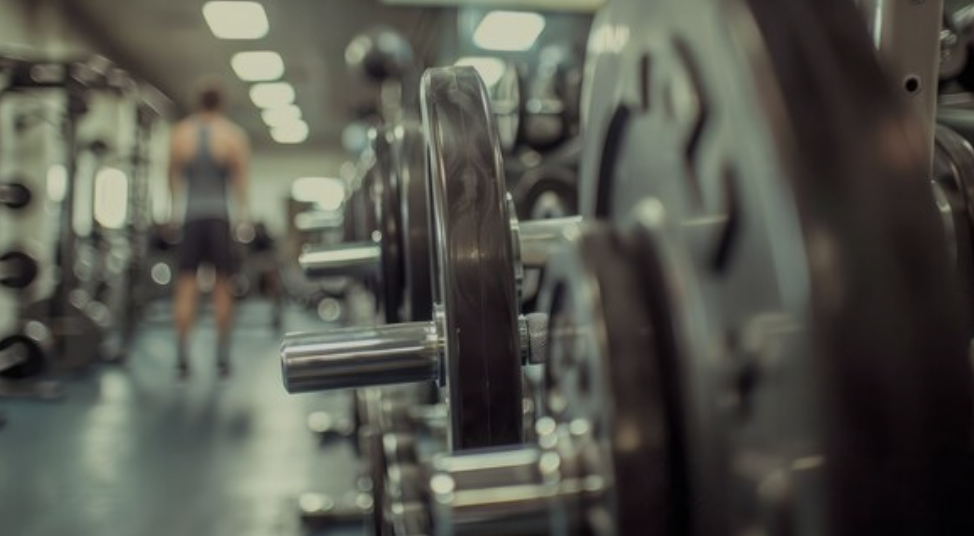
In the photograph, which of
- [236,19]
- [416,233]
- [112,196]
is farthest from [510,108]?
[112,196]

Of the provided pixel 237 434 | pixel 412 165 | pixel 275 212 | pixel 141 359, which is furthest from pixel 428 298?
pixel 275 212

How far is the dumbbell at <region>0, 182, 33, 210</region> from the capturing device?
9.06 feet

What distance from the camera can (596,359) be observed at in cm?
36

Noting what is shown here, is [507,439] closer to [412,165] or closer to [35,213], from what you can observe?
[412,165]

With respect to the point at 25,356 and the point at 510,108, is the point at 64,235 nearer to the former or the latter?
the point at 25,356

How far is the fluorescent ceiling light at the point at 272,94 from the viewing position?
8555 millimetres

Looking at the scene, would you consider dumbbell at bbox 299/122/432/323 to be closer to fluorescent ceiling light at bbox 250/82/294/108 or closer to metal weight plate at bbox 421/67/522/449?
metal weight plate at bbox 421/67/522/449

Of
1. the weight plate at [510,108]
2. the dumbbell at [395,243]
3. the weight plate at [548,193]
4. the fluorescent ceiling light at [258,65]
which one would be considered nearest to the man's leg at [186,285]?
the weight plate at [510,108]

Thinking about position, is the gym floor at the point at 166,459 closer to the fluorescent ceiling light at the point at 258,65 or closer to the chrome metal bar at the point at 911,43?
the chrome metal bar at the point at 911,43

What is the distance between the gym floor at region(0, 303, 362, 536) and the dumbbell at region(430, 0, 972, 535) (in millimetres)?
1287

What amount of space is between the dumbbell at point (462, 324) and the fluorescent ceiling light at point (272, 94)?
8.30 m

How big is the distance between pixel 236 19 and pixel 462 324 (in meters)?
6.07

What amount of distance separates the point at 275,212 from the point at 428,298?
11234mm

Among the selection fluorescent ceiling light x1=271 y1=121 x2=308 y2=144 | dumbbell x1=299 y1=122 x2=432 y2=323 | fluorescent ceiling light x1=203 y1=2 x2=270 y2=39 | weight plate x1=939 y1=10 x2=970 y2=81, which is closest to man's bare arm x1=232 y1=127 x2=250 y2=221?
dumbbell x1=299 y1=122 x2=432 y2=323
